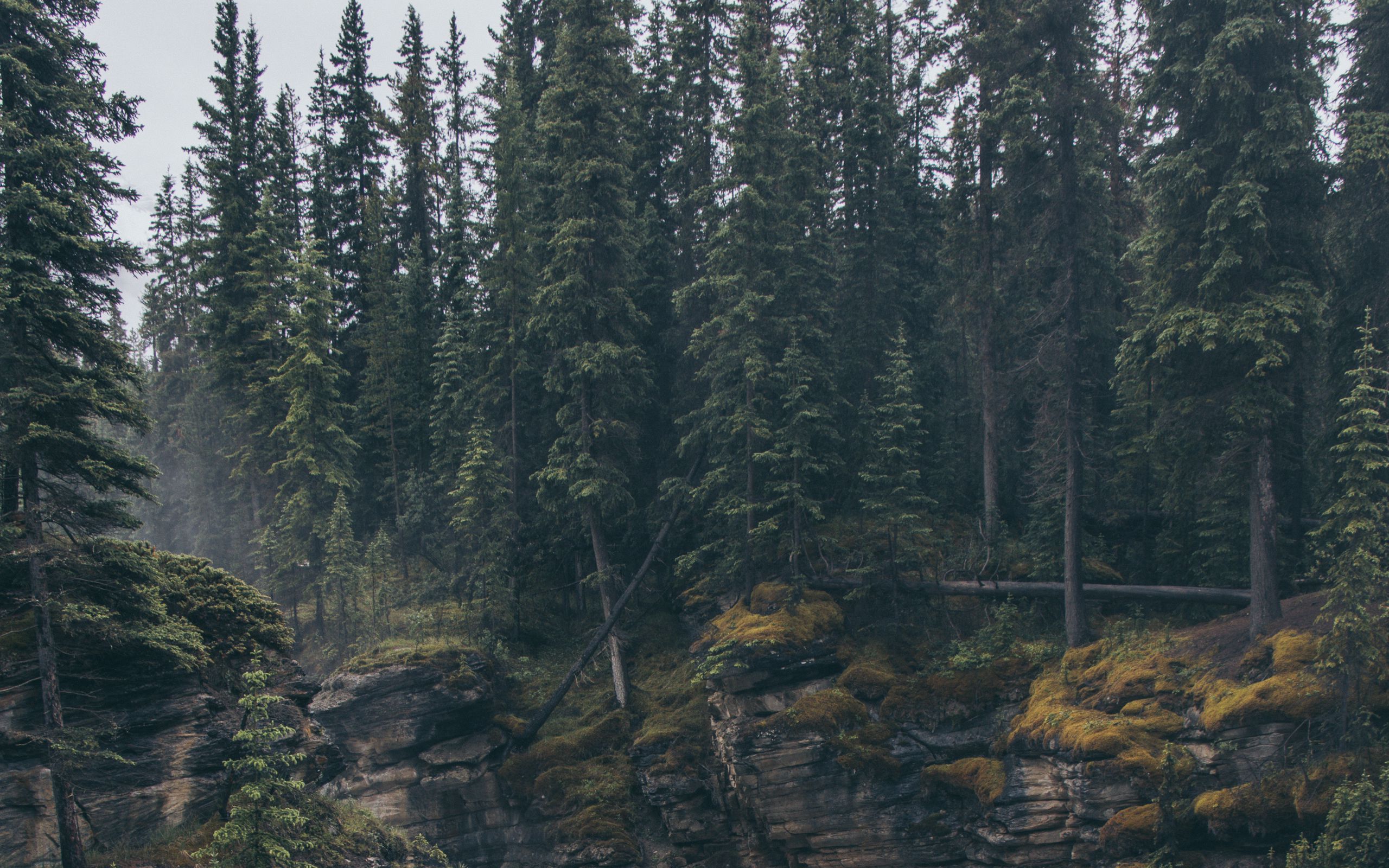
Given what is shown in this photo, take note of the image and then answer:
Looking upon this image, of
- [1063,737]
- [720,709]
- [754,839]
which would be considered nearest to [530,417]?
[720,709]

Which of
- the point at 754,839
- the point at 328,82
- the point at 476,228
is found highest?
the point at 328,82

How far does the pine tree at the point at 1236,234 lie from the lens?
1731 centimetres

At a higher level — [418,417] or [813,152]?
[813,152]

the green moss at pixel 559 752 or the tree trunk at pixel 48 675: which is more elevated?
the tree trunk at pixel 48 675

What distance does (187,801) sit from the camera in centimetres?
1483

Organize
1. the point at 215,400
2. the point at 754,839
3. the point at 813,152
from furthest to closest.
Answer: the point at 215,400, the point at 813,152, the point at 754,839

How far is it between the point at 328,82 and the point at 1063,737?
45.1 meters

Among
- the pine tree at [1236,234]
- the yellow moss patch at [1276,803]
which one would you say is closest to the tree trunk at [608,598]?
the yellow moss patch at [1276,803]

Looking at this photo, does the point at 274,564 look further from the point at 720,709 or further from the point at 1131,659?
the point at 1131,659

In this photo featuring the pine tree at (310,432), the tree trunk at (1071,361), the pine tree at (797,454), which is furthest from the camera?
Result: the pine tree at (310,432)

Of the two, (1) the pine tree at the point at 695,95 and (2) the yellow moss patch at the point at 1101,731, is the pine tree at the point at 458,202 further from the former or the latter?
(2) the yellow moss patch at the point at 1101,731

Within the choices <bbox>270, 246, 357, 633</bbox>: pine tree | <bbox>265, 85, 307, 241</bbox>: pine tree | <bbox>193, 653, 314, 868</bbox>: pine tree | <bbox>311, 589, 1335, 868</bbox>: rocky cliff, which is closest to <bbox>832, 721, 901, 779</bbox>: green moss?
<bbox>311, 589, 1335, 868</bbox>: rocky cliff

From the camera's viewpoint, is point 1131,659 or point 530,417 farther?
point 530,417

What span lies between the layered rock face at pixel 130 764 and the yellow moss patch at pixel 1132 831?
58.1 ft
